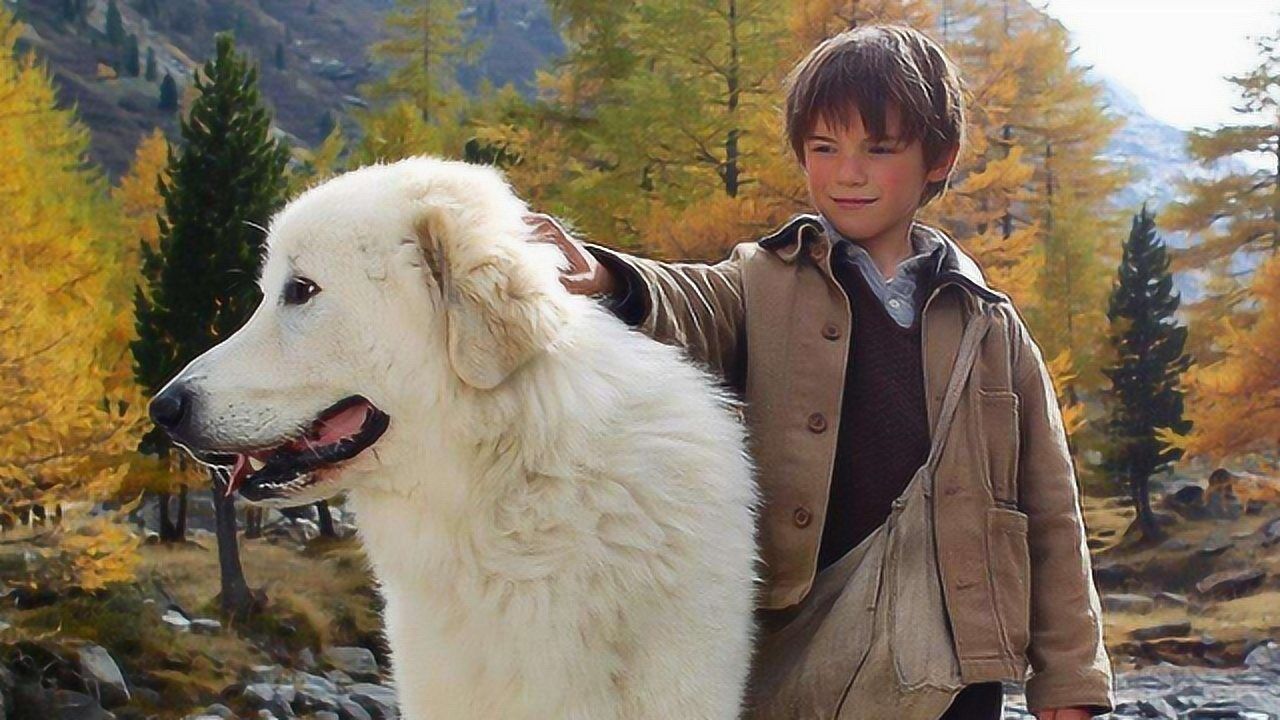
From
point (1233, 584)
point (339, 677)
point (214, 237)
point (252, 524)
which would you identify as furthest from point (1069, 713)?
point (1233, 584)

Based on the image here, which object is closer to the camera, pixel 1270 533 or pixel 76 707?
pixel 76 707

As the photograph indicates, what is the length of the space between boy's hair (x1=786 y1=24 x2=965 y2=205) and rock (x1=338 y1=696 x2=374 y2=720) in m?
13.1

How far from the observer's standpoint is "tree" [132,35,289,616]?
15.9m

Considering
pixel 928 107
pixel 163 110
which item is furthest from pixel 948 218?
pixel 163 110

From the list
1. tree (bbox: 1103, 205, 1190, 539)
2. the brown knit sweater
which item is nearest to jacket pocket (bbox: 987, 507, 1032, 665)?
the brown knit sweater

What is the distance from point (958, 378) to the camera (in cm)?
230

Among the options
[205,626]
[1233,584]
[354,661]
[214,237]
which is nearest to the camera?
[205,626]

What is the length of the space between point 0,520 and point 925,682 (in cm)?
1366

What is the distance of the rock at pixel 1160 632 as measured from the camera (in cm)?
1808

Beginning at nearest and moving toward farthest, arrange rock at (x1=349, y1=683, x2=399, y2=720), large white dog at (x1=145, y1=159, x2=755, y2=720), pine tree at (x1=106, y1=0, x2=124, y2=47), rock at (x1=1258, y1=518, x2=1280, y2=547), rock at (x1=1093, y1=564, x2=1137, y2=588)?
large white dog at (x1=145, y1=159, x2=755, y2=720)
rock at (x1=349, y1=683, x2=399, y2=720)
rock at (x1=1093, y1=564, x2=1137, y2=588)
rock at (x1=1258, y1=518, x2=1280, y2=547)
pine tree at (x1=106, y1=0, x2=124, y2=47)

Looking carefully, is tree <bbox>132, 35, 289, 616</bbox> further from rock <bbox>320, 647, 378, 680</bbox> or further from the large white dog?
the large white dog

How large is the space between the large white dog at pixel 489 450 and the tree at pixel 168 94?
71736 mm

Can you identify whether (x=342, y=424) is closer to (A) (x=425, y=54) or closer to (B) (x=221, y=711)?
(B) (x=221, y=711)

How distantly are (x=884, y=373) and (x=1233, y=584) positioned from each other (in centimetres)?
2036
